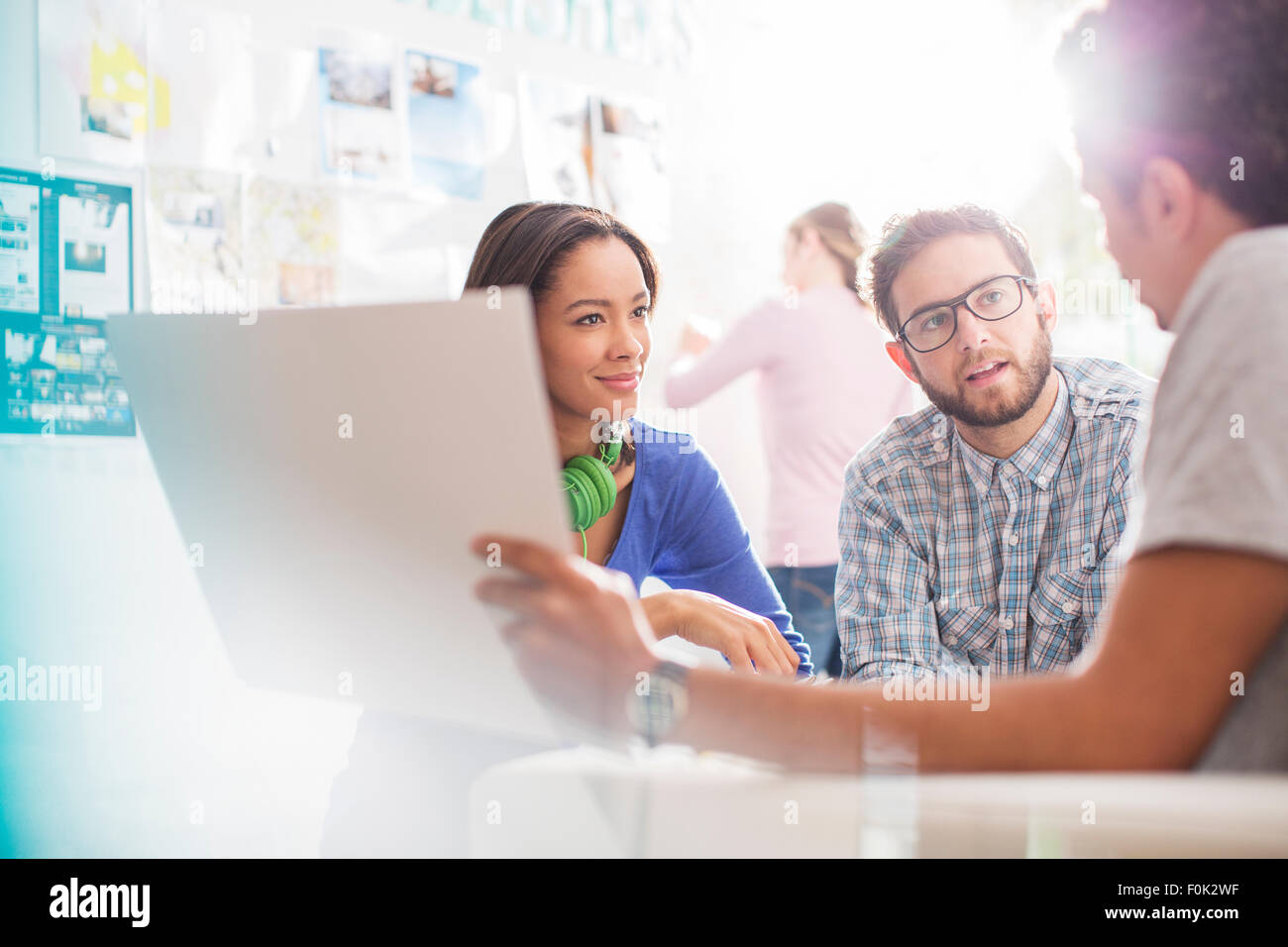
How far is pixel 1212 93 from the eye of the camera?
1.84ft

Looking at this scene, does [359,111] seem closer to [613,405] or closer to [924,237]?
[613,405]

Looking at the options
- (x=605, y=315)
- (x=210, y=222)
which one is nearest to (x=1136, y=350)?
(x=605, y=315)

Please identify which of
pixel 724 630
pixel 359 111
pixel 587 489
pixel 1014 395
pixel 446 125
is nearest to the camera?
pixel 724 630

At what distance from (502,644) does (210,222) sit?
4.20ft

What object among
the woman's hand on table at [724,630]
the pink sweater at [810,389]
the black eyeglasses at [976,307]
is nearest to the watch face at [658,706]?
the woman's hand on table at [724,630]

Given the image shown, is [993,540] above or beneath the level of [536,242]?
beneath

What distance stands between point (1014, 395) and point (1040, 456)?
76 millimetres

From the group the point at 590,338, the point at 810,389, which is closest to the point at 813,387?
the point at 810,389

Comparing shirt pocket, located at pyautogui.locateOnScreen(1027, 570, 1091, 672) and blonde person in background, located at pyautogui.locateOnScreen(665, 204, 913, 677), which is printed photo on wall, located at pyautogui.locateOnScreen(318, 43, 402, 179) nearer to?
blonde person in background, located at pyautogui.locateOnScreen(665, 204, 913, 677)

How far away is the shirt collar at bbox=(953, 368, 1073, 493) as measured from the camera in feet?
3.71

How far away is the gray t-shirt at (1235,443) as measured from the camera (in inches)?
18.2

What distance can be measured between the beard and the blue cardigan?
29 cm

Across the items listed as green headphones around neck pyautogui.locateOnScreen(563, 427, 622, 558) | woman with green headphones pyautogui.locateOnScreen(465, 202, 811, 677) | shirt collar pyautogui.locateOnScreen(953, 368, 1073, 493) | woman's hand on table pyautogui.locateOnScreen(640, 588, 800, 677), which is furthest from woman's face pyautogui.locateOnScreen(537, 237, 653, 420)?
shirt collar pyautogui.locateOnScreen(953, 368, 1073, 493)
